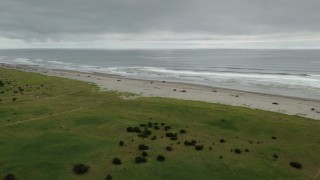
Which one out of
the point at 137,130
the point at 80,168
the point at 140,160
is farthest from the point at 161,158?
the point at 137,130

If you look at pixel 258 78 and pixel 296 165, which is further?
pixel 258 78

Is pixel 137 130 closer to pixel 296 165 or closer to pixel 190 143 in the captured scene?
pixel 190 143

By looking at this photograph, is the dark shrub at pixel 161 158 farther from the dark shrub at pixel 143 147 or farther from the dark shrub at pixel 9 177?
the dark shrub at pixel 9 177

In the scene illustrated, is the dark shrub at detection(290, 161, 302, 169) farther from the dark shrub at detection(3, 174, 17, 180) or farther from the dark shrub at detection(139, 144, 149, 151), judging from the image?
the dark shrub at detection(3, 174, 17, 180)

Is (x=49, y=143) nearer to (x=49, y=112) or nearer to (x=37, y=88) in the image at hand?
(x=49, y=112)

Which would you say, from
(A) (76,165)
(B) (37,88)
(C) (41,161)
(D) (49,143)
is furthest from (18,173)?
(B) (37,88)

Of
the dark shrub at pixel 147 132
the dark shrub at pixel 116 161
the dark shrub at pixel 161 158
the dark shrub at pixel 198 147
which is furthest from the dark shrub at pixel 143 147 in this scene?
the dark shrub at pixel 198 147
